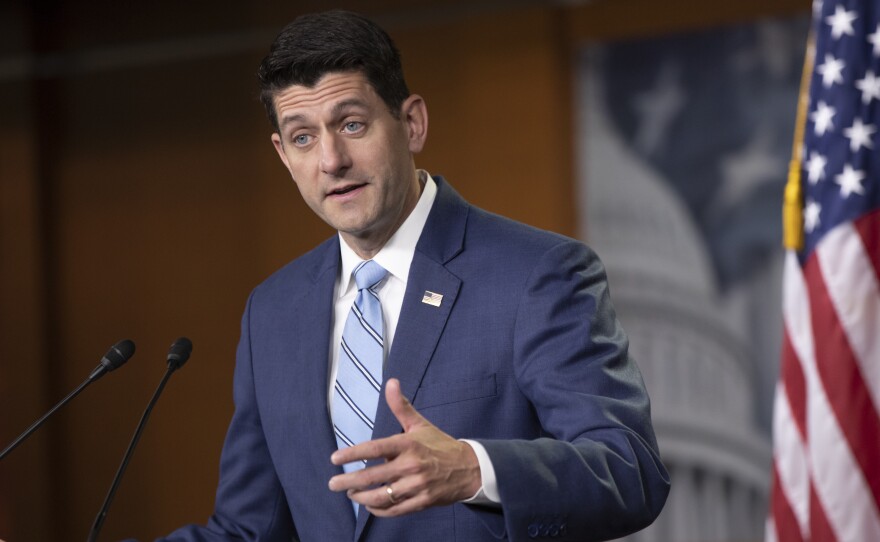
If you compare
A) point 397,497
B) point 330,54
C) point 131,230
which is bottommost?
point 397,497

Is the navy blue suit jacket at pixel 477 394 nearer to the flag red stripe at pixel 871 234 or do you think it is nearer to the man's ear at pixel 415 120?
the man's ear at pixel 415 120

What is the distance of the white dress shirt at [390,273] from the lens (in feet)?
6.93

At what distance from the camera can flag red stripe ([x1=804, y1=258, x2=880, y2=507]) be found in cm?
260

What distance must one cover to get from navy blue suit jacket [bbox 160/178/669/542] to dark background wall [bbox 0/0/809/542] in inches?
143

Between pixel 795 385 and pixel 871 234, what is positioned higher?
pixel 871 234

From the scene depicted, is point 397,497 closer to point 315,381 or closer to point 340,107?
point 315,381

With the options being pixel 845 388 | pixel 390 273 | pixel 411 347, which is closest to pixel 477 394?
pixel 411 347

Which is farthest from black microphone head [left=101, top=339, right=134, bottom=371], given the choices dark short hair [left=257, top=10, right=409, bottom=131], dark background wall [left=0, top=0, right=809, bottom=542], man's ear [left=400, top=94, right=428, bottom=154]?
dark background wall [left=0, top=0, right=809, bottom=542]

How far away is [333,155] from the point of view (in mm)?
1988

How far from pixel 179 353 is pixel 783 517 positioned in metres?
1.53

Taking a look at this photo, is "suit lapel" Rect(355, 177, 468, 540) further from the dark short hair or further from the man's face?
the dark short hair

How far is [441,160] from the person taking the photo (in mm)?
5570

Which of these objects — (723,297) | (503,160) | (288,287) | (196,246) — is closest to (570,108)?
(503,160)

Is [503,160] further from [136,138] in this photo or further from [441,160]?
[136,138]
